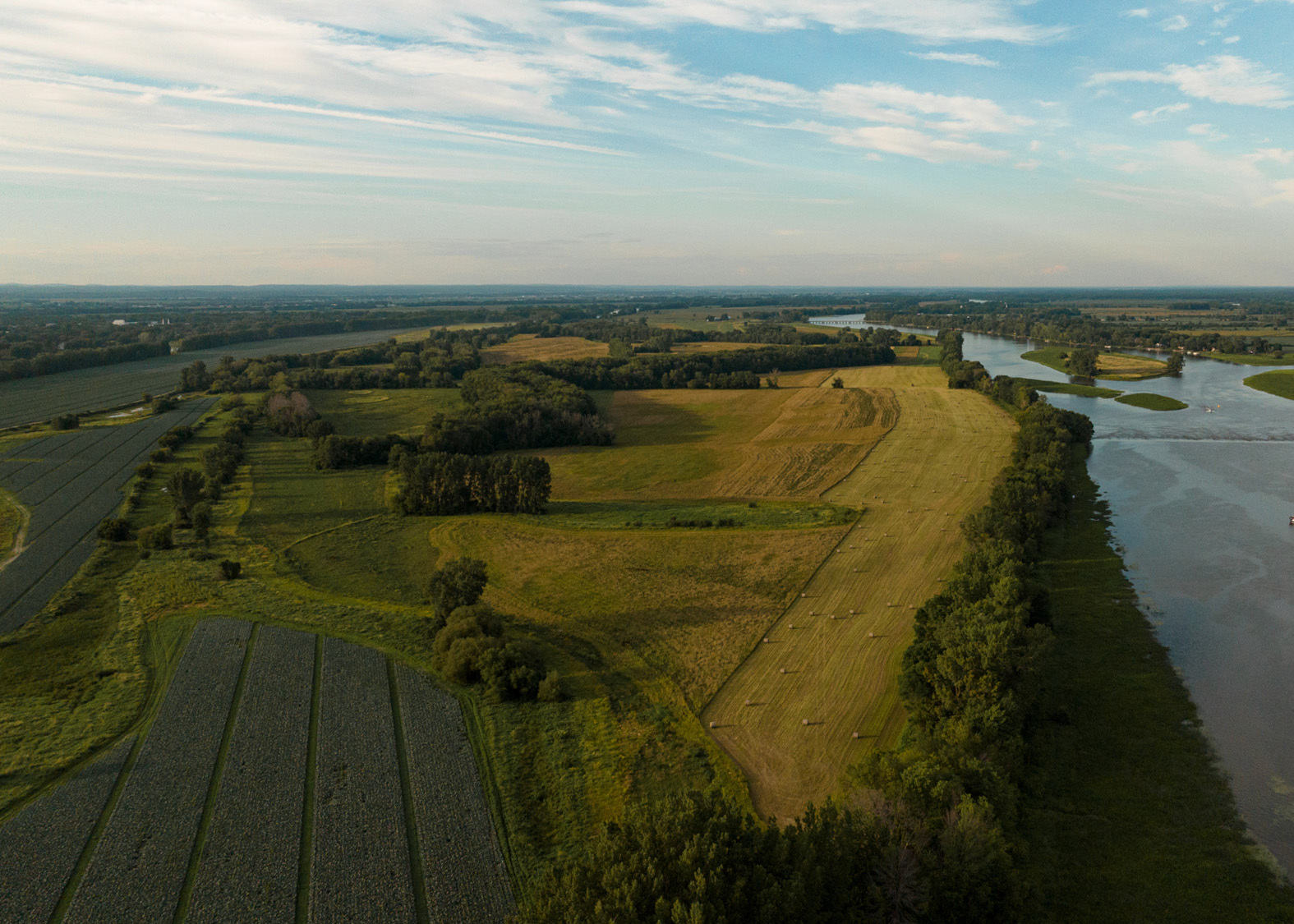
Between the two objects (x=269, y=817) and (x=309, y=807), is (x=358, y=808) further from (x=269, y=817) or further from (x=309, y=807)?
(x=269, y=817)

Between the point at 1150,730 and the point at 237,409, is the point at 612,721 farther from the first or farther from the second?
the point at 237,409

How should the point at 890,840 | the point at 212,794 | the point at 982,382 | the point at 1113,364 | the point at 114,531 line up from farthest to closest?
1. the point at 1113,364
2. the point at 982,382
3. the point at 114,531
4. the point at 212,794
5. the point at 890,840

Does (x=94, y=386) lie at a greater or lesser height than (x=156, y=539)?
greater

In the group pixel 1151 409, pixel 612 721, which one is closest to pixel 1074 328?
pixel 1151 409

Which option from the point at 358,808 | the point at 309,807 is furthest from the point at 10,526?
the point at 358,808

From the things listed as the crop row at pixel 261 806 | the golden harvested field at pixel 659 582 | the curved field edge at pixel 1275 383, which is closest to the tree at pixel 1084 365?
the curved field edge at pixel 1275 383

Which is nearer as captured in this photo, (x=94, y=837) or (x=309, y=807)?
(x=94, y=837)
